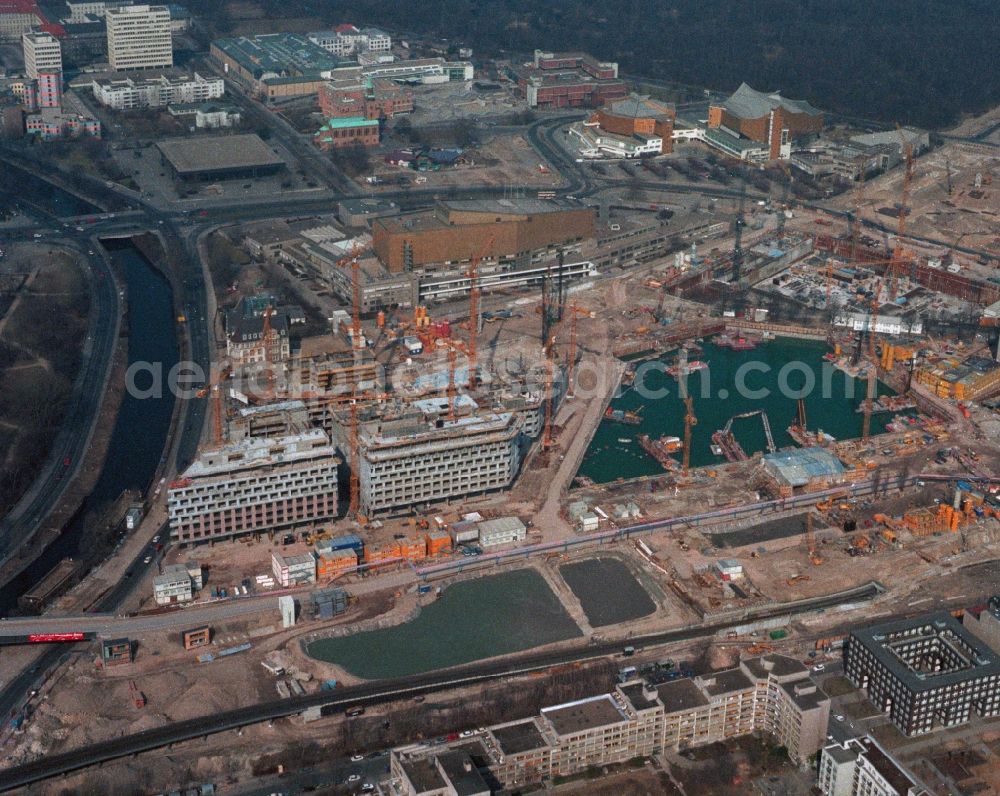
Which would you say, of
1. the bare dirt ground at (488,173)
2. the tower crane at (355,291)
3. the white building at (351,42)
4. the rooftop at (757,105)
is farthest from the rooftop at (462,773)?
the white building at (351,42)

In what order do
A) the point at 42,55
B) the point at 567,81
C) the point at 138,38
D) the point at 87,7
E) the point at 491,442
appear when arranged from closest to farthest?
Result: the point at 491,442 → the point at 42,55 → the point at 567,81 → the point at 138,38 → the point at 87,7

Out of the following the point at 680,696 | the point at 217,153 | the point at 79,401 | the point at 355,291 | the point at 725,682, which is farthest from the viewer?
the point at 217,153

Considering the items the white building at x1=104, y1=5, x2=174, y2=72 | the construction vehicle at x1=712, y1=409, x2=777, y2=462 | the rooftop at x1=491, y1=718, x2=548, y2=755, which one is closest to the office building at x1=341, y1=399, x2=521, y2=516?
the construction vehicle at x1=712, y1=409, x2=777, y2=462

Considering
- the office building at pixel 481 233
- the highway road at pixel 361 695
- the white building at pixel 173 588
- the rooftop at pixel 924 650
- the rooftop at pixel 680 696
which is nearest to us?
the highway road at pixel 361 695

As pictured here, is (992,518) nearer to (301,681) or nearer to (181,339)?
(301,681)

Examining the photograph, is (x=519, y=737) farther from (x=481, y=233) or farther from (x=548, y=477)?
(x=481, y=233)

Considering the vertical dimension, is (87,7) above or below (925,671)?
above

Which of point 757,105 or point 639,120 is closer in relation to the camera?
point 639,120

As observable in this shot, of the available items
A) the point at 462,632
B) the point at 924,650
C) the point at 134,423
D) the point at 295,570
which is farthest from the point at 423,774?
the point at 134,423

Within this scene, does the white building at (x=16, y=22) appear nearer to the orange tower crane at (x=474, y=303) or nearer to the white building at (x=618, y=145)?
the white building at (x=618, y=145)
